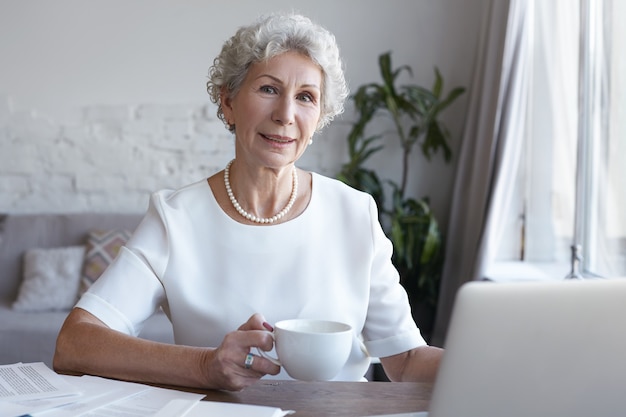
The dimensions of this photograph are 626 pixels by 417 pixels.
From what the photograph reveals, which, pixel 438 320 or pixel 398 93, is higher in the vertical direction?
pixel 398 93

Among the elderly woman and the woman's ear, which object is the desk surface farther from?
the woman's ear

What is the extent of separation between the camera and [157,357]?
127 cm

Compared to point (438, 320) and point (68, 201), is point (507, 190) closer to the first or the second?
point (438, 320)

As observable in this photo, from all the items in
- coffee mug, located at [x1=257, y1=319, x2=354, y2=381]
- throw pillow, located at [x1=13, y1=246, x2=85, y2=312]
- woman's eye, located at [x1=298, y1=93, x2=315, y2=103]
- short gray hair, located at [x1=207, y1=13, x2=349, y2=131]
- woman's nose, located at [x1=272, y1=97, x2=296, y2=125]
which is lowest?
throw pillow, located at [x1=13, y1=246, x2=85, y2=312]

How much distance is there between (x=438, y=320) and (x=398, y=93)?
4.29 feet

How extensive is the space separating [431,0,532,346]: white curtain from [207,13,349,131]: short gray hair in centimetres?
213

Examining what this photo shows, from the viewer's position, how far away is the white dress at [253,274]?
1.53 metres

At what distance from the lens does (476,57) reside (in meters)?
4.27

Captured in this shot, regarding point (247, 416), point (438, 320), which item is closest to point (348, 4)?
point (438, 320)

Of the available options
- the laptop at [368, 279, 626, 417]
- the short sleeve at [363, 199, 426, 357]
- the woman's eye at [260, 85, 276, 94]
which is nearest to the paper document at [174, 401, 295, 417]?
the laptop at [368, 279, 626, 417]

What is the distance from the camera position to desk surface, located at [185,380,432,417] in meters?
1.15

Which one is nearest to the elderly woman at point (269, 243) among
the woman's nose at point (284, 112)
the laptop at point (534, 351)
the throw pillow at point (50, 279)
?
the woman's nose at point (284, 112)

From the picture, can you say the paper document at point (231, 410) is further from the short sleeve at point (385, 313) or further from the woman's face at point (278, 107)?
the woman's face at point (278, 107)

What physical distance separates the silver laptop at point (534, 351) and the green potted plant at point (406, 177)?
314cm
